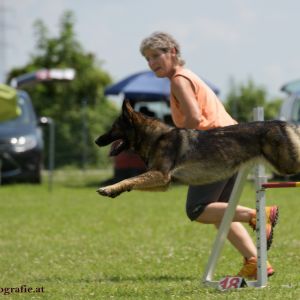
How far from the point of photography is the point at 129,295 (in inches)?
223

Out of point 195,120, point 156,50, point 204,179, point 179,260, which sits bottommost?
point 179,260

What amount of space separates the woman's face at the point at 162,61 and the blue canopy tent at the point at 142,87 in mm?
11736

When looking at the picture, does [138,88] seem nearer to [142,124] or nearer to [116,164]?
[116,164]

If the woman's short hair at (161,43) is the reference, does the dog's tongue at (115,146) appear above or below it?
below

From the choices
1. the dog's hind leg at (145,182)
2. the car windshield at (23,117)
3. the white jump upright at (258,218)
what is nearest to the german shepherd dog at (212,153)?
the dog's hind leg at (145,182)

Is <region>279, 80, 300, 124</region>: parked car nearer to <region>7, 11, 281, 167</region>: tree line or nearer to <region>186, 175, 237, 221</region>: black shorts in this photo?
<region>7, 11, 281, 167</region>: tree line

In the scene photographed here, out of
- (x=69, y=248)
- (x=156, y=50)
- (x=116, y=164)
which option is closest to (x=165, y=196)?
(x=116, y=164)

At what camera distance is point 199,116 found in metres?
5.87

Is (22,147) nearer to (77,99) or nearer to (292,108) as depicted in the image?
(292,108)

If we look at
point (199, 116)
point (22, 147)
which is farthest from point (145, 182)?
point (22, 147)

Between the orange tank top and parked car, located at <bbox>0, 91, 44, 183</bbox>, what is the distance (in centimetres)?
1142

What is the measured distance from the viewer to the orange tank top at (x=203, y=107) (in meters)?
5.95

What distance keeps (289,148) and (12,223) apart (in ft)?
20.9

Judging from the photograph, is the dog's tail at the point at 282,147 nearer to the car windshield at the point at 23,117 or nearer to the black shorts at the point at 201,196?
the black shorts at the point at 201,196
